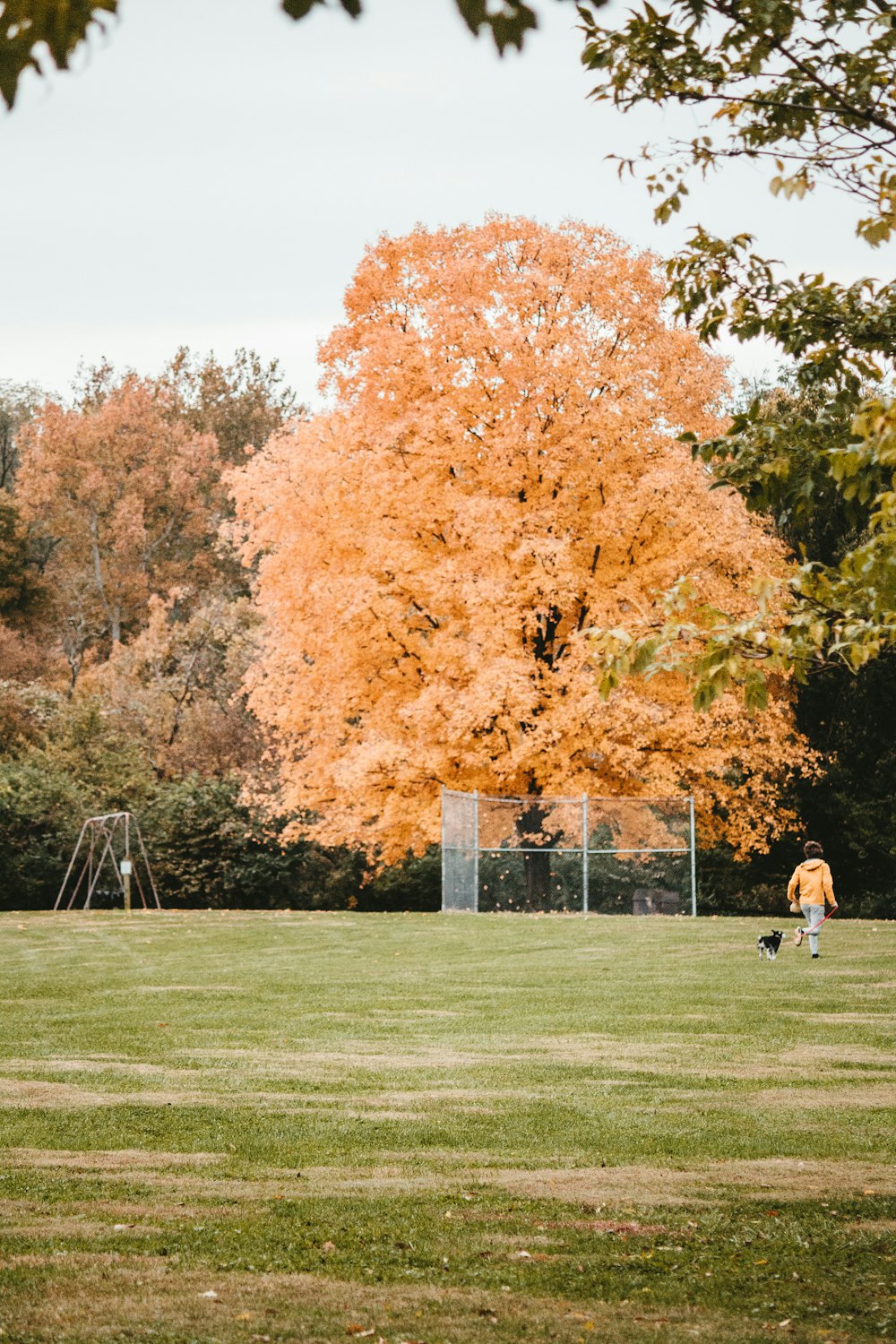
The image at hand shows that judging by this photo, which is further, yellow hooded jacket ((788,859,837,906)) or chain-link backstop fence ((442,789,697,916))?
chain-link backstop fence ((442,789,697,916))

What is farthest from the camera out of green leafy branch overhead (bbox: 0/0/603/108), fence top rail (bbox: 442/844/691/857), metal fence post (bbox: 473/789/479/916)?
fence top rail (bbox: 442/844/691/857)

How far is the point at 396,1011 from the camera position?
13.4 metres

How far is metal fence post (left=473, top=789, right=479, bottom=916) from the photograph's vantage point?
2476cm

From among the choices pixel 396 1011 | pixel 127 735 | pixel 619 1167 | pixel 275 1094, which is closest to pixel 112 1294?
pixel 619 1167

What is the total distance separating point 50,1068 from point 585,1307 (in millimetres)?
6142

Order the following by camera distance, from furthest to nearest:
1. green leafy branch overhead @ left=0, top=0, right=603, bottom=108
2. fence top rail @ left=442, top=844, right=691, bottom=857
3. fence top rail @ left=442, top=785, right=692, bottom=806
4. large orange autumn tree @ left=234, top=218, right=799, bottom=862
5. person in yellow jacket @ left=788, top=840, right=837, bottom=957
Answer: fence top rail @ left=442, top=844, right=691, bottom=857 < fence top rail @ left=442, top=785, right=692, bottom=806 < large orange autumn tree @ left=234, top=218, right=799, bottom=862 < person in yellow jacket @ left=788, top=840, right=837, bottom=957 < green leafy branch overhead @ left=0, top=0, right=603, bottom=108

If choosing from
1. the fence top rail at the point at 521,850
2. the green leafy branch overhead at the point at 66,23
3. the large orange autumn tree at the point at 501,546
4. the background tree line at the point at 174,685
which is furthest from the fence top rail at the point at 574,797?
the green leafy branch overhead at the point at 66,23

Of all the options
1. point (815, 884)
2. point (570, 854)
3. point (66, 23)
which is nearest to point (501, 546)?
point (570, 854)

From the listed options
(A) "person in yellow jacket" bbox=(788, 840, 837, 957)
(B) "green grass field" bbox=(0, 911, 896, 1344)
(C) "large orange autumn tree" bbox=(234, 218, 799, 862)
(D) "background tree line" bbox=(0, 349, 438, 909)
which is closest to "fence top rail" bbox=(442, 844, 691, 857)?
(C) "large orange autumn tree" bbox=(234, 218, 799, 862)

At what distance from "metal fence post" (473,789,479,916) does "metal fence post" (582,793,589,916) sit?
5.71 ft

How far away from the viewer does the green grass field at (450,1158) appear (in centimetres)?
482

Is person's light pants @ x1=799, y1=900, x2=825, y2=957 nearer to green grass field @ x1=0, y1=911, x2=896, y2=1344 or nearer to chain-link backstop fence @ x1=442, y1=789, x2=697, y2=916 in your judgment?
green grass field @ x1=0, y1=911, x2=896, y2=1344

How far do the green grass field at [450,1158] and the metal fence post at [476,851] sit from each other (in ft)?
28.3

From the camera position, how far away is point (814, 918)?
60.9ft
